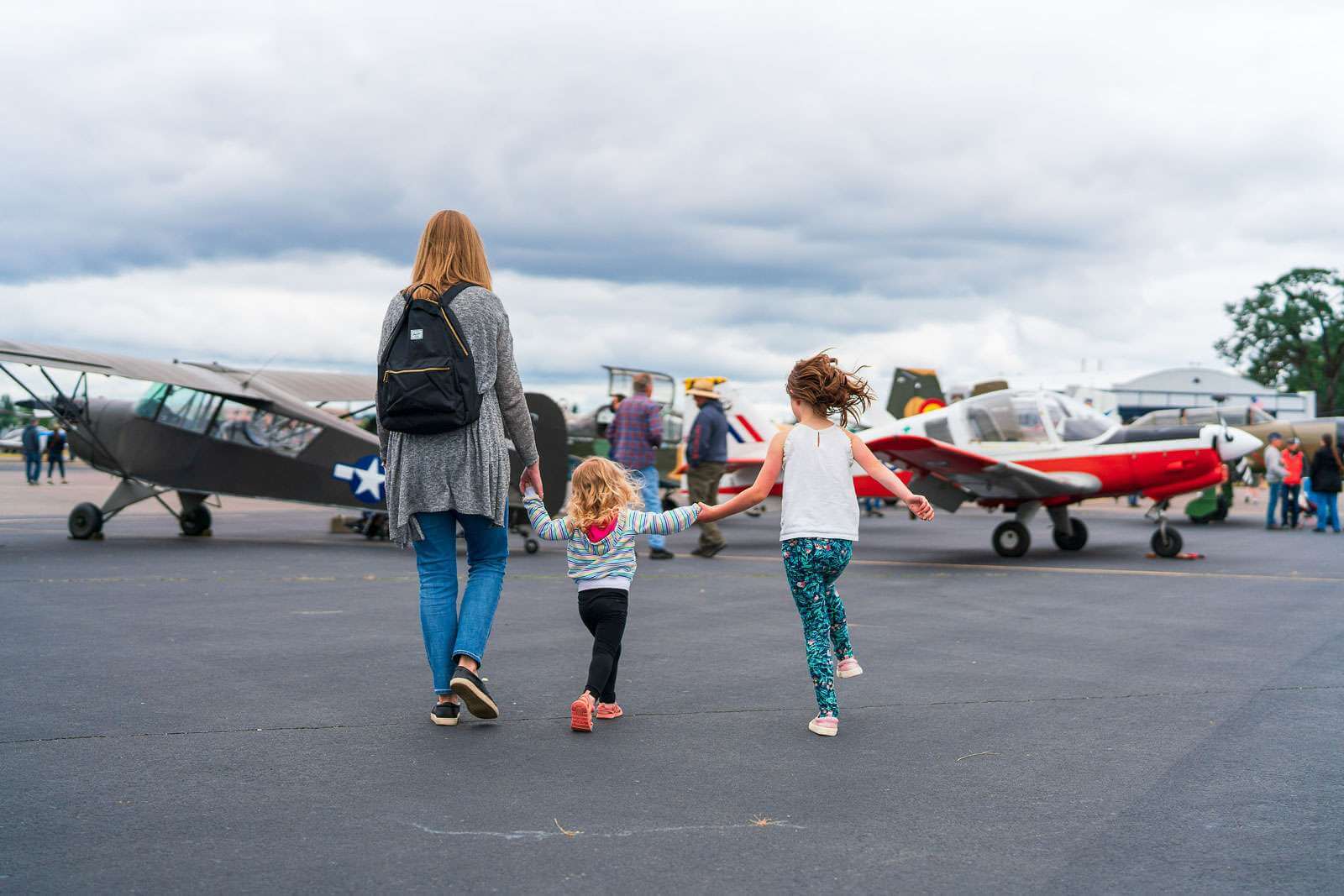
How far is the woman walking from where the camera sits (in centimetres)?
443

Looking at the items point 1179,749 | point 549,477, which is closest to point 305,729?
point 1179,749

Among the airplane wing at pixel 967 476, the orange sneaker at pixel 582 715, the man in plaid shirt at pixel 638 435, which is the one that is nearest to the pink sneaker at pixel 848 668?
the orange sneaker at pixel 582 715

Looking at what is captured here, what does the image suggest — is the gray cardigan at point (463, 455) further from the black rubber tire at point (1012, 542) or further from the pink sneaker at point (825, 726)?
the black rubber tire at point (1012, 542)

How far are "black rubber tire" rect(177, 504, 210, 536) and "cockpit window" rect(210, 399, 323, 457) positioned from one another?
1.28 meters

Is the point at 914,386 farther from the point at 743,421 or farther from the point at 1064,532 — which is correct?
the point at 1064,532

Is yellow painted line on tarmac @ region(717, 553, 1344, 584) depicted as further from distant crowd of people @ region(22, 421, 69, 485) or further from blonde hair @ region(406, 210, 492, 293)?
distant crowd of people @ region(22, 421, 69, 485)

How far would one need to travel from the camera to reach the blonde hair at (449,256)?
14.9 feet

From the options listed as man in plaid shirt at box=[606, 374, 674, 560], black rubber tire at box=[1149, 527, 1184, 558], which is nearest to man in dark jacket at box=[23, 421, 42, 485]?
man in plaid shirt at box=[606, 374, 674, 560]

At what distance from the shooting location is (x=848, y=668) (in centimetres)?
480

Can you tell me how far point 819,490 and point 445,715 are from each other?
5.86 ft

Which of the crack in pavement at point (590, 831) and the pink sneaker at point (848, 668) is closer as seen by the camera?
the crack in pavement at point (590, 831)

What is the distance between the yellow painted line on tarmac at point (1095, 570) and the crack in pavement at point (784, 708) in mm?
5689

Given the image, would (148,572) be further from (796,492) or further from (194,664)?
(796,492)

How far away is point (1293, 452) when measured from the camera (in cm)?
1941
